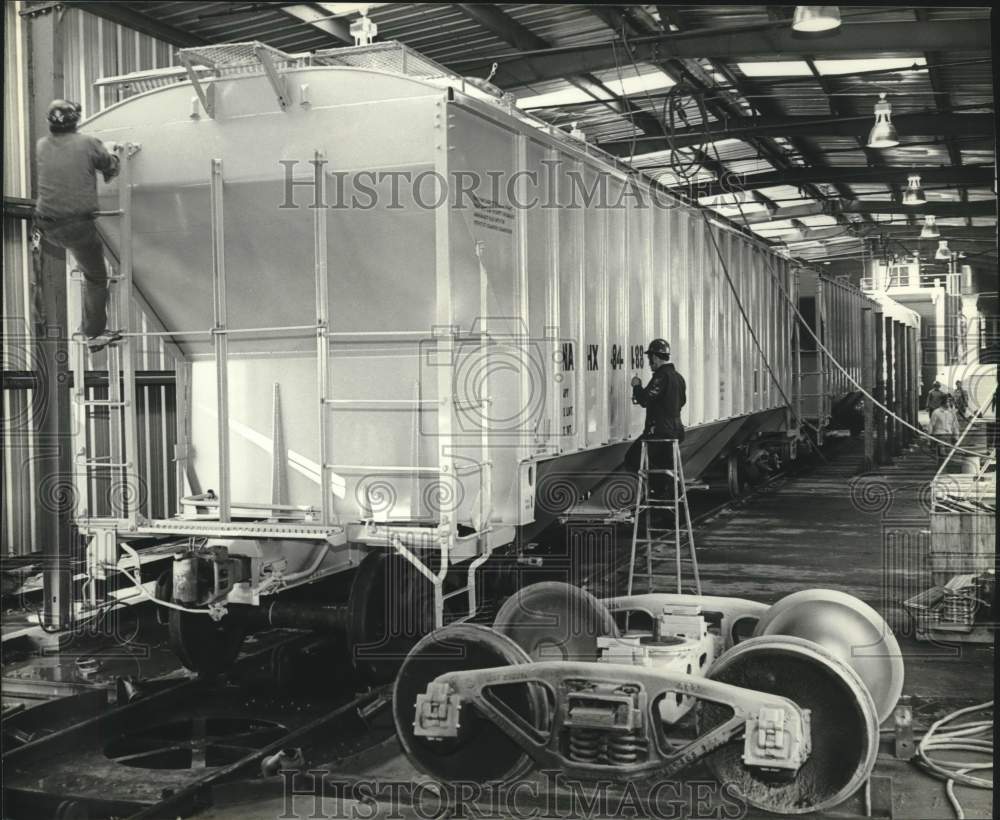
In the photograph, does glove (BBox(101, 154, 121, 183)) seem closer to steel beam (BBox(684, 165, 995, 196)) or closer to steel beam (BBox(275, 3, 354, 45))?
steel beam (BBox(275, 3, 354, 45))

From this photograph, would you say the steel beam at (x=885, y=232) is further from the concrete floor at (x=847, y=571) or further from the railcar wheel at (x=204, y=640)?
the railcar wheel at (x=204, y=640)

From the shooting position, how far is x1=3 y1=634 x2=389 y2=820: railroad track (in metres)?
5.69

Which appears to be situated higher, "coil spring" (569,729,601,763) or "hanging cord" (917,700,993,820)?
"coil spring" (569,729,601,763)

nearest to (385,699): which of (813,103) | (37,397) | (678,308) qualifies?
(37,397)

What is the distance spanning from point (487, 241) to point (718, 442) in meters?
8.86

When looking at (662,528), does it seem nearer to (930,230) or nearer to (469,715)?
(469,715)

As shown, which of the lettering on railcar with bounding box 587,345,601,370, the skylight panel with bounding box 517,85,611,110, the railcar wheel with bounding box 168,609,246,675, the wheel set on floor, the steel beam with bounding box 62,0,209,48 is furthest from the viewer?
the skylight panel with bounding box 517,85,611,110

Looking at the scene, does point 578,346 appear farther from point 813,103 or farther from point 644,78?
point 813,103

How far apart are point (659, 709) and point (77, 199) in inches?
191

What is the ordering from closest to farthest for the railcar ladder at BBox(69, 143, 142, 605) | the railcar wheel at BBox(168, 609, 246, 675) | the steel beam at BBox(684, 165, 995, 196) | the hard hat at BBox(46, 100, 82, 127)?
1. the hard hat at BBox(46, 100, 82, 127)
2. the railcar ladder at BBox(69, 143, 142, 605)
3. the railcar wheel at BBox(168, 609, 246, 675)
4. the steel beam at BBox(684, 165, 995, 196)

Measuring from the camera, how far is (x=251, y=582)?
713 centimetres

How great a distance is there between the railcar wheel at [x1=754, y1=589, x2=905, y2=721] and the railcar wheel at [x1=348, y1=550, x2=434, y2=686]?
229 centimetres

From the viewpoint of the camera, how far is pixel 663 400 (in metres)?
9.92

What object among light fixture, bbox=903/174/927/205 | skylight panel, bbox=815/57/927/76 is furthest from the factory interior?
light fixture, bbox=903/174/927/205
